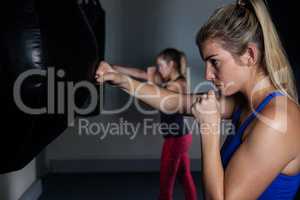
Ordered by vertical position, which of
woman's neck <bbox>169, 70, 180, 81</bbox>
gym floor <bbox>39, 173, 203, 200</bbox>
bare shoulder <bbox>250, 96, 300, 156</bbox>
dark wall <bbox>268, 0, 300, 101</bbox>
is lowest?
gym floor <bbox>39, 173, 203, 200</bbox>

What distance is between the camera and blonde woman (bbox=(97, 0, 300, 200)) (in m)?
0.92

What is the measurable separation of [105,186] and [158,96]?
73.1 inches

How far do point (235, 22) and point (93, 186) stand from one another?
231 cm

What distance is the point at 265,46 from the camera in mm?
963

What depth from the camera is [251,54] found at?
983 mm

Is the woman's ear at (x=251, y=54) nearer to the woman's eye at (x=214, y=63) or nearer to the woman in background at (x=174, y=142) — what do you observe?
the woman's eye at (x=214, y=63)

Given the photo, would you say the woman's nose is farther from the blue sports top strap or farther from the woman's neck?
the woman's neck

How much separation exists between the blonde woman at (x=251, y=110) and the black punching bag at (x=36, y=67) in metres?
0.31

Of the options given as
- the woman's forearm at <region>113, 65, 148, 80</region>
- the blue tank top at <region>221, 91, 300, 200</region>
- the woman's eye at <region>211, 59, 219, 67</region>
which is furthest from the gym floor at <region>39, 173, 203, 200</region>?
the woman's eye at <region>211, 59, 219, 67</region>

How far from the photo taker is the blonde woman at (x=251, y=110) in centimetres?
92

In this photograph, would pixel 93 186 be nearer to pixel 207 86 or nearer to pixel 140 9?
pixel 207 86

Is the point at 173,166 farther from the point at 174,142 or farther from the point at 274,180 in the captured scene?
the point at 274,180

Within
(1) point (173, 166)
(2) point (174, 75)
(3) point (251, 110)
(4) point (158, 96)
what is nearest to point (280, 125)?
(3) point (251, 110)

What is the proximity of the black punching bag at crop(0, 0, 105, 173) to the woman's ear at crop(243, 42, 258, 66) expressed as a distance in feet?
1.21
